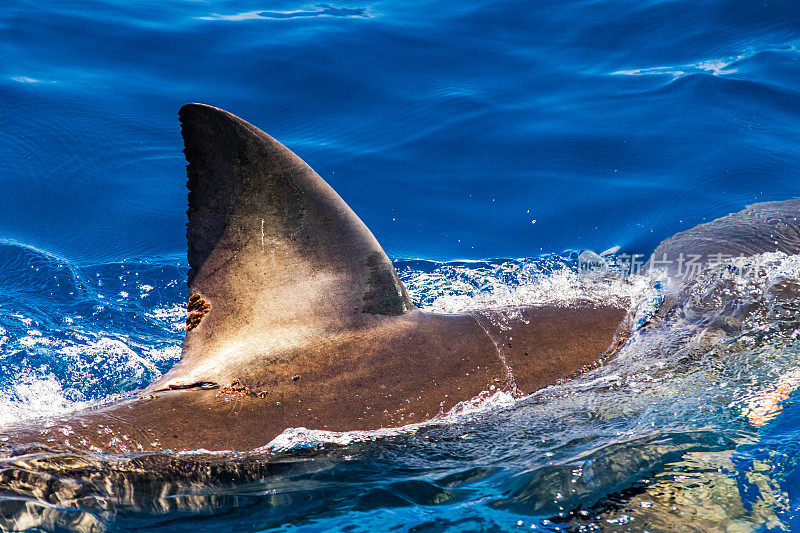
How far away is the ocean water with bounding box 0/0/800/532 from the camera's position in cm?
359

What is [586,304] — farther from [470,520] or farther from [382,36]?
[382,36]

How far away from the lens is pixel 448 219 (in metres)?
7.46

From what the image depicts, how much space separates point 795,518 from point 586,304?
1.45 m

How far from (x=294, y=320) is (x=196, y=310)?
0.48 metres

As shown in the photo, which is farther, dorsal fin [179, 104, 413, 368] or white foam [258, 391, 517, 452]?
dorsal fin [179, 104, 413, 368]

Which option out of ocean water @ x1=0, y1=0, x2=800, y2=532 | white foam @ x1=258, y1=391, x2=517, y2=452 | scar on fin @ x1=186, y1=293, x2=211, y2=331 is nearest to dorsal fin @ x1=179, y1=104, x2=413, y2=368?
scar on fin @ x1=186, y1=293, x2=211, y2=331

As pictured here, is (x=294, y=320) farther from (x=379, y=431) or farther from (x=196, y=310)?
(x=379, y=431)

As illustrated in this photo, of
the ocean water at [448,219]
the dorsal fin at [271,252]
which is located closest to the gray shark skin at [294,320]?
the dorsal fin at [271,252]

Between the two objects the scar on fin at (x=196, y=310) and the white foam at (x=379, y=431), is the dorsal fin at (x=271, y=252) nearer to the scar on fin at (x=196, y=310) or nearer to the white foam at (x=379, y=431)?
the scar on fin at (x=196, y=310)

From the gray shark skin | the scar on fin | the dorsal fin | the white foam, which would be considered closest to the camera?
the white foam

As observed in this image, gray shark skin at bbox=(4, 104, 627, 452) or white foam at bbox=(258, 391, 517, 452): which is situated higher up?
gray shark skin at bbox=(4, 104, 627, 452)

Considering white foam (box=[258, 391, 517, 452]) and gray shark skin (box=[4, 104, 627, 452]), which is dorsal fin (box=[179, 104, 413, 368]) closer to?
gray shark skin (box=[4, 104, 627, 452])

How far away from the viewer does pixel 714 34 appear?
34.9 feet

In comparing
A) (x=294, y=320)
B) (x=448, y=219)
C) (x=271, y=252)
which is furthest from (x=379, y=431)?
(x=448, y=219)
